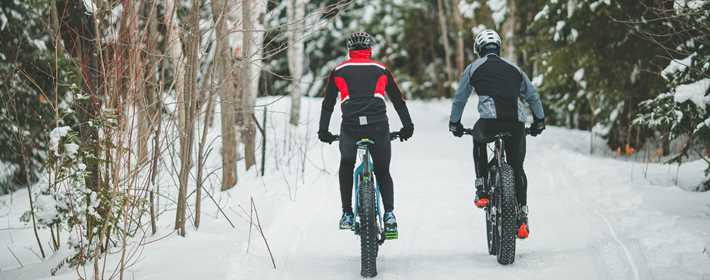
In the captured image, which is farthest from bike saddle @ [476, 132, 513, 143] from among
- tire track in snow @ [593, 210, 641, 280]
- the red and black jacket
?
tire track in snow @ [593, 210, 641, 280]

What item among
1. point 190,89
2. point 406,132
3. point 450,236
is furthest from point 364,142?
point 450,236

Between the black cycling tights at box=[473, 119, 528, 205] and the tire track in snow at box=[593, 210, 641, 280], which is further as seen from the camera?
the black cycling tights at box=[473, 119, 528, 205]

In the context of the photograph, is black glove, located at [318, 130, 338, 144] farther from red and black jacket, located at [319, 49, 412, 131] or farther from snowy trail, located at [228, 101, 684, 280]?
snowy trail, located at [228, 101, 684, 280]

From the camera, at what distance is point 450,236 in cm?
683

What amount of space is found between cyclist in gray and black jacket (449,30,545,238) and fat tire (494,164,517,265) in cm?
25

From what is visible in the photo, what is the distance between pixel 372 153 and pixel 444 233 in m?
1.89

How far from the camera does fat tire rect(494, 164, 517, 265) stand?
5359 millimetres

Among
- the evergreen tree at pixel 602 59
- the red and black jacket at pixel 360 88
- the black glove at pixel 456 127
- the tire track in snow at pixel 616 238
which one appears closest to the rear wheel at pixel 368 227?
the red and black jacket at pixel 360 88

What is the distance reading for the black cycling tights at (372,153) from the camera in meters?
5.45

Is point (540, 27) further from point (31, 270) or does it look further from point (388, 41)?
point (388, 41)

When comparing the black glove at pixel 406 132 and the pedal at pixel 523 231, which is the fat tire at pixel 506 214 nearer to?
the pedal at pixel 523 231

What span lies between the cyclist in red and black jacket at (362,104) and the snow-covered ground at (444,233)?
855mm

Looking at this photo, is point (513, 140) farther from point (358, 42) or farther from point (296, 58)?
point (296, 58)

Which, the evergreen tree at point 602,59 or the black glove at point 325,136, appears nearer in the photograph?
the black glove at point 325,136
